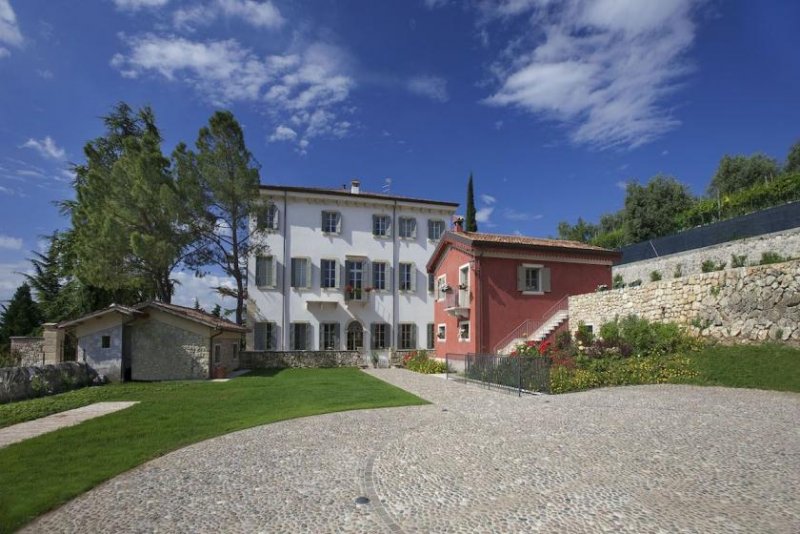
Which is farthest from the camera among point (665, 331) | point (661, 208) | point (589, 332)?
point (661, 208)

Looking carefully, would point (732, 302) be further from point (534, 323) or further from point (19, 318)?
point (19, 318)

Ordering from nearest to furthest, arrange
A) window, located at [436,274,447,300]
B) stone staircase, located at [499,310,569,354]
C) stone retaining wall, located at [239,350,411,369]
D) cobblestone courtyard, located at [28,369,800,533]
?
cobblestone courtyard, located at [28,369,800,533]
stone staircase, located at [499,310,569,354]
window, located at [436,274,447,300]
stone retaining wall, located at [239,350,411,369]

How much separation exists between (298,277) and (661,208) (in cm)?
2733

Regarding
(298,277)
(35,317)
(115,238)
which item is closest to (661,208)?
(298,277)

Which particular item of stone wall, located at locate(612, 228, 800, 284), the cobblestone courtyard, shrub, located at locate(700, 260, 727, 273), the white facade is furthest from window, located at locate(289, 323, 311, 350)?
shrub, located at locate(700, 260, 727, 273)

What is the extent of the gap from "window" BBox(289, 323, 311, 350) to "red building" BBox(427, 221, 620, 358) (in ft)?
31.4

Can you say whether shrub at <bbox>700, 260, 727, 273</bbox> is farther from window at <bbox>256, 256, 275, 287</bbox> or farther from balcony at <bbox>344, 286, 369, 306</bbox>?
window at <bbox>256, 256, 275, 287</bbox>

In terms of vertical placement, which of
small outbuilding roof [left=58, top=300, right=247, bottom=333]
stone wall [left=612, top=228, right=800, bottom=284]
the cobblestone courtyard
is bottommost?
the cobblestone courtyard

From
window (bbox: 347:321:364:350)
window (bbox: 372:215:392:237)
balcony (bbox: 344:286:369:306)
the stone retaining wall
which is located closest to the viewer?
the stone retaining wall

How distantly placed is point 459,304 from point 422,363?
147 inches

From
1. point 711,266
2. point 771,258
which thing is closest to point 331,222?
point 711,266

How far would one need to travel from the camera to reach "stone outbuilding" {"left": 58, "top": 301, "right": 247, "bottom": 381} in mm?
18391

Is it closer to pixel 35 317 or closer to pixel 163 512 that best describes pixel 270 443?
pixel 163 512

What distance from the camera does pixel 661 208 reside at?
115 ft
